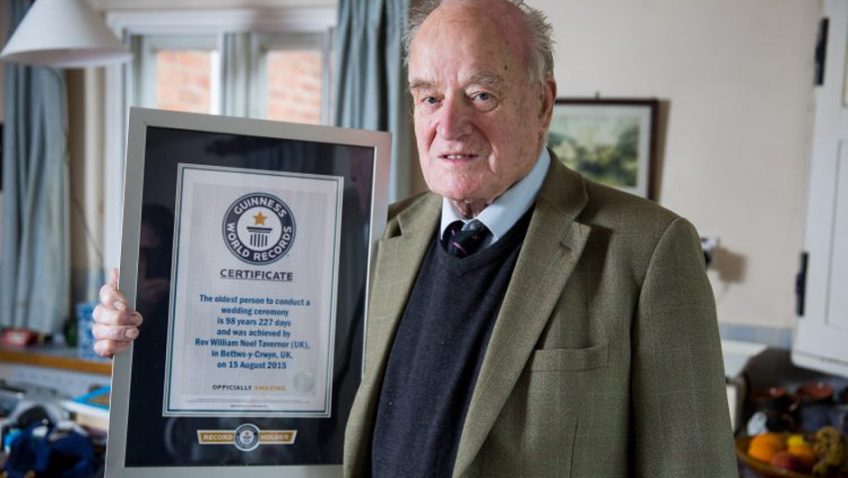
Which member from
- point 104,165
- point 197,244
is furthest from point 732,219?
point 104,165

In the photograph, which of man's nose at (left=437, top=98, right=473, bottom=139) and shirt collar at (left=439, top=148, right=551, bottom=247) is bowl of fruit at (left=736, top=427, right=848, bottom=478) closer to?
shirt collar at (left=439, top=148, right=551, bottom=247)

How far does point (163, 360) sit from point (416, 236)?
1.52 ft

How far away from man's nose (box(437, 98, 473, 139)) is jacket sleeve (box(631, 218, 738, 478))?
12.5 inches

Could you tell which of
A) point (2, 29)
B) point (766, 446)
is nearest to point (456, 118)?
point (766, 446)

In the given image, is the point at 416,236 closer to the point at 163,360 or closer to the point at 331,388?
the point at 331,388

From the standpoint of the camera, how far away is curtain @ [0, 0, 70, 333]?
347 cm

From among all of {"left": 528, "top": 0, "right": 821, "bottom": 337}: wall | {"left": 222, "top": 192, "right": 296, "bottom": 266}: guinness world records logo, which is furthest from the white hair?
{"left": 528, "top": 0, "right": 821, "bottom": 337}: wall

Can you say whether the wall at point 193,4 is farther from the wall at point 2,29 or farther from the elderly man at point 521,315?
the elderly man at point 521,315

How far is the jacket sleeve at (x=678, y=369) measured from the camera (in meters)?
1.09

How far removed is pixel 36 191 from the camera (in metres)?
3.50

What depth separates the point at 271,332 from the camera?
1354 millimetres

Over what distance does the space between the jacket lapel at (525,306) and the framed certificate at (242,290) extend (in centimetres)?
33

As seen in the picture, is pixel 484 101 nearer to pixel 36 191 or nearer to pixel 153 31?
pixel 153 31

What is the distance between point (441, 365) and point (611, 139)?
201cm
